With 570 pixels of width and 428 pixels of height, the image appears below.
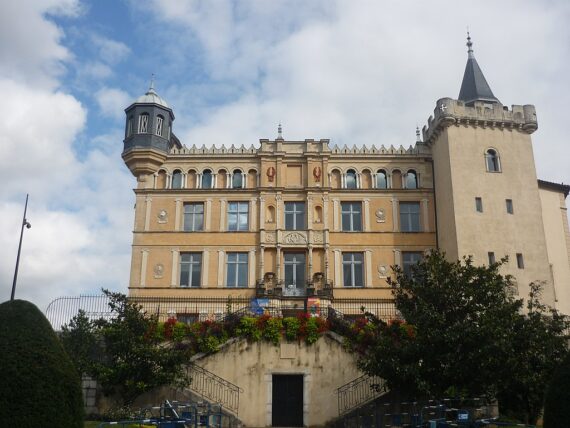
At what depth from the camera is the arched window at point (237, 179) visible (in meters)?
37.2

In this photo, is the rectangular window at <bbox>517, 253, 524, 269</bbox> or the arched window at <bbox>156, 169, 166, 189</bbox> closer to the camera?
the rectangular window at <bbox>517, 253, 524, 269</bbox>

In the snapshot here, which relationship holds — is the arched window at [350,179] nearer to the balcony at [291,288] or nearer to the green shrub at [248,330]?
the balcony at [291,288]

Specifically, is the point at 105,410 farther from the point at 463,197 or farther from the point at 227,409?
the point at 463,197

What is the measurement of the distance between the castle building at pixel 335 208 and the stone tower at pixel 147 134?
0.08 meters

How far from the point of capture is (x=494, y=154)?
116 ft

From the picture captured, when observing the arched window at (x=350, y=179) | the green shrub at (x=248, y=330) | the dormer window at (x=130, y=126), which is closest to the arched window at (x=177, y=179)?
the dormer window at (x=130, y=126)

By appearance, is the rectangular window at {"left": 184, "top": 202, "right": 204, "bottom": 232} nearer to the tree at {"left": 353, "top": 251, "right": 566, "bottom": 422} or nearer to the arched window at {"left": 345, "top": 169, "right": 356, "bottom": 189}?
the arched window at {"left": 345, "top": 169, "right": 356, "bottom": 189}

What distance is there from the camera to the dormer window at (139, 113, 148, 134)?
37.1 metres

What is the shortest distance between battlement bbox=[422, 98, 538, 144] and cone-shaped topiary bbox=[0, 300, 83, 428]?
28858 millimetres

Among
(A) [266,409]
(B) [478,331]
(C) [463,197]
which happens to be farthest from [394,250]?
(B) [478,331]

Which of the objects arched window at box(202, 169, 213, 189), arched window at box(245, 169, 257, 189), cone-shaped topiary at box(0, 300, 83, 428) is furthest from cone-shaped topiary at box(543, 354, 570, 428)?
arched window at box(202, 169, 213, 189)

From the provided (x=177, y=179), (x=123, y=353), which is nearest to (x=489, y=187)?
(x=177, y=179)

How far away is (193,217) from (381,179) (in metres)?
12.6

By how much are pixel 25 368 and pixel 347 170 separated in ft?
93.7
